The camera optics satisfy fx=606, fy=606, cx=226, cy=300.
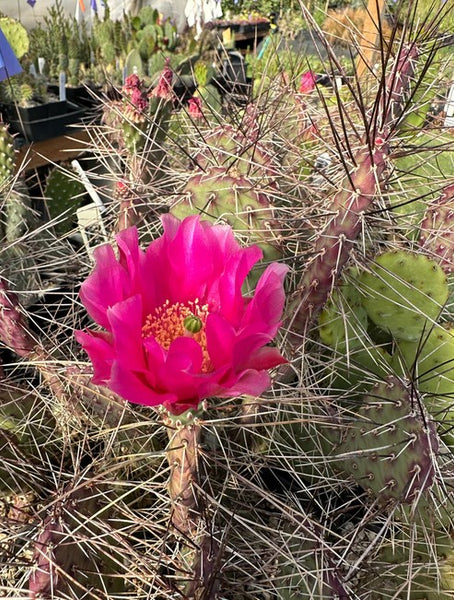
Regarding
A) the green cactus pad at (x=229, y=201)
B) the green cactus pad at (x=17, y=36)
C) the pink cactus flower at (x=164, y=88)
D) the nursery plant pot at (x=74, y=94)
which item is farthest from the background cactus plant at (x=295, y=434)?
the nursery plant pot at (x=74, y=94)

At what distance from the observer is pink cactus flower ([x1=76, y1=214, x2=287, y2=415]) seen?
42cm

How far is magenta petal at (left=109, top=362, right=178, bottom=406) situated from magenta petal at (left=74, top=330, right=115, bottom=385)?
0.02 meters

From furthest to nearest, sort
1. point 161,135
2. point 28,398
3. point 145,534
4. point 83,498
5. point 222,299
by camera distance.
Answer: point 161,135, point 28,398, point 145,534, point 83,498, point 222,299

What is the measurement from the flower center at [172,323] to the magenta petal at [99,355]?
0.06m

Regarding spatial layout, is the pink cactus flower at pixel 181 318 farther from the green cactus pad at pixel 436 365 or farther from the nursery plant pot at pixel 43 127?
the nursery plant pot at pixel 43 127

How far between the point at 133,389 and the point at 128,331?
5 cm

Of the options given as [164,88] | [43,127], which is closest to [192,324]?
[164,88]

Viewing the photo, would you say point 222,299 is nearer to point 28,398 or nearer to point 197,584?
point 197,584

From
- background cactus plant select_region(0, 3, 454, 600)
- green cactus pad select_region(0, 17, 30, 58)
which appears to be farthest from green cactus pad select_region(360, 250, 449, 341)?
green cactus pad select_region(0, 17, 30, 58)

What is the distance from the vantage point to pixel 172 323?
1.71 feet

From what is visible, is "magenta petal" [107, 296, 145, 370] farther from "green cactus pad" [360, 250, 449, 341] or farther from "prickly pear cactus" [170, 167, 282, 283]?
"green cactus pad" [360, 250, 449, 341]

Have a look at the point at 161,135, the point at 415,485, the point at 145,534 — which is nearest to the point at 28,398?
the point at 145,534

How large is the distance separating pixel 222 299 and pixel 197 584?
0.26m

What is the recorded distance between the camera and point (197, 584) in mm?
535
